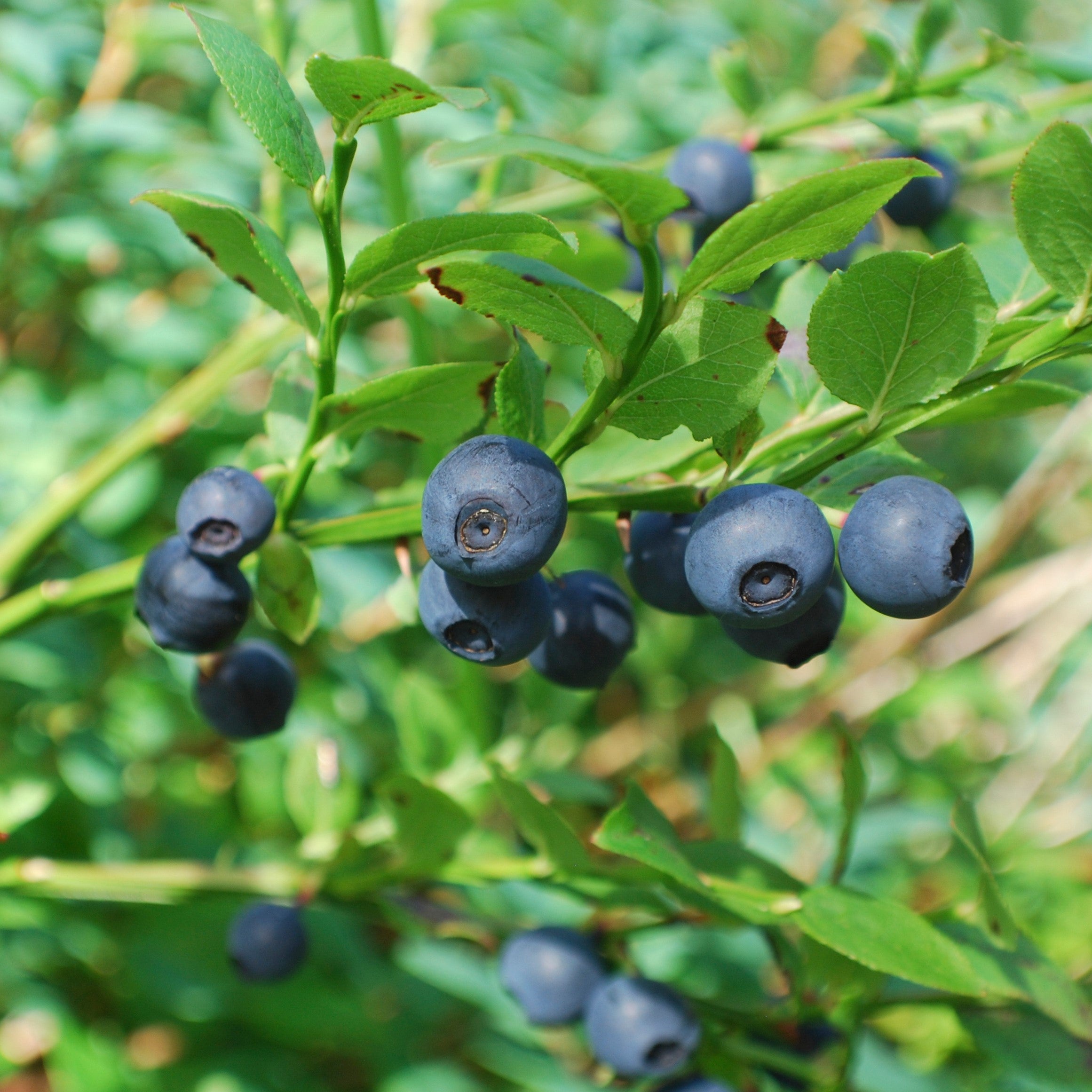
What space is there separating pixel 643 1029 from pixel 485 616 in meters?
0.64

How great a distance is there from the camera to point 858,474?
769 millimetres

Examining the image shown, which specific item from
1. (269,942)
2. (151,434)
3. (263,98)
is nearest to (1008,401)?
(263,98)

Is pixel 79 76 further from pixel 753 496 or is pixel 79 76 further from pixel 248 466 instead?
pixel 753 496

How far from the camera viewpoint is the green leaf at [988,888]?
1.03 metres

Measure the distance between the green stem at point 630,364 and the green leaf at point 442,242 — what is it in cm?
7

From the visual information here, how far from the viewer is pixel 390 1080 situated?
1787 millimetres

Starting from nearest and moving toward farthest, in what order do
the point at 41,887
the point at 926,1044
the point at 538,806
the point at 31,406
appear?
the point at 538,806, the point at 41,887, the point at 31,406, the point at 926,1044

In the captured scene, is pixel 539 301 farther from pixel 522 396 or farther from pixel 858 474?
pixel 858 474

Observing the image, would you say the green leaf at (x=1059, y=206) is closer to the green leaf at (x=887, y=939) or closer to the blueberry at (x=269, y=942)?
the green leaf at (x=887, y=939)

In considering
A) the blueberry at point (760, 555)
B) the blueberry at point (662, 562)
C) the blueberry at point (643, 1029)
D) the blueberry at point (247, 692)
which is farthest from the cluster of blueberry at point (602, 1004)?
the blueberry at point (760, 555)

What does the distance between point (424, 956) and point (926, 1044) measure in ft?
3.99

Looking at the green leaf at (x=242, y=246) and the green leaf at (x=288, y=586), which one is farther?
the green leaf at (x=288, y=586)

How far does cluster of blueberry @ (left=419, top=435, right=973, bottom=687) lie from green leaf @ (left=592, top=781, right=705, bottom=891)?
7.0 inches

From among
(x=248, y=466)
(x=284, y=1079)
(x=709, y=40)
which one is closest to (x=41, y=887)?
(x=248, y=466)
